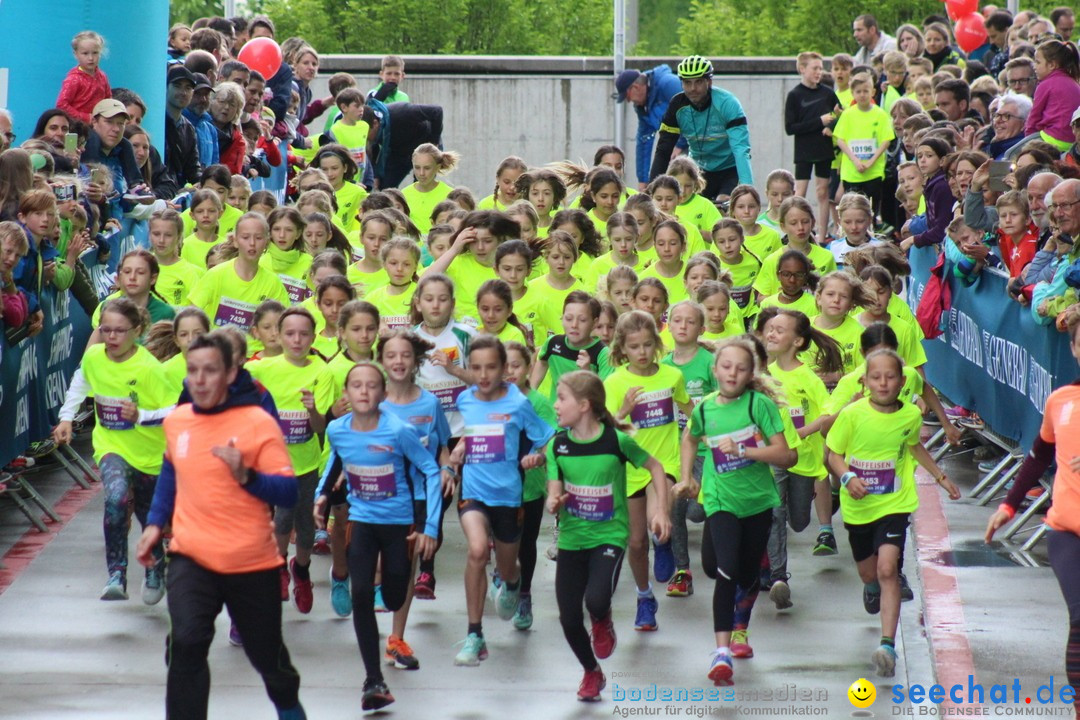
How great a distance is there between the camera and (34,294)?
10.7 meters

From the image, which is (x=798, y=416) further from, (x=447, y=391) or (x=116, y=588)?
(x=116, y=588)

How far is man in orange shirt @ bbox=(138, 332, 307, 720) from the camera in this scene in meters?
6.55

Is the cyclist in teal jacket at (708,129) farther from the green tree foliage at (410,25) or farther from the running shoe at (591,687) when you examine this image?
the green tree foliage at (410,25)

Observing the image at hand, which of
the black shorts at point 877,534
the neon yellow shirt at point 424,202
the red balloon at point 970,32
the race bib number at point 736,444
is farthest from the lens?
the red balloon at point 970,32

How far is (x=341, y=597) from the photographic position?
8750 millimetres

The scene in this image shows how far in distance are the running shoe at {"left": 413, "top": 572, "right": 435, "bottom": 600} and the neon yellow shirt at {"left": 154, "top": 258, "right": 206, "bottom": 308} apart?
11.2 ft

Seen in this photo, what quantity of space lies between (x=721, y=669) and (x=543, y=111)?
1847 cm

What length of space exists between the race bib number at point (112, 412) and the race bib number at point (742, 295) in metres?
4.98

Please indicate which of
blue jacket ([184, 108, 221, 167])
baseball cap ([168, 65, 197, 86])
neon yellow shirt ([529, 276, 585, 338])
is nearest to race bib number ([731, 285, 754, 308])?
neon yellow shirt ([529, 276, 585, 338])

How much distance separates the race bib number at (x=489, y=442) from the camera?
8.34 metres

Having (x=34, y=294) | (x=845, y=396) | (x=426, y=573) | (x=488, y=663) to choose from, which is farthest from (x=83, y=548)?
(x=845, y=396)

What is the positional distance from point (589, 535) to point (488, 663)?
0.98 metres

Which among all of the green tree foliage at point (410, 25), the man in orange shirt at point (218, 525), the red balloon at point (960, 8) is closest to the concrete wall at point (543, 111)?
the red balloon at point (960, 8)

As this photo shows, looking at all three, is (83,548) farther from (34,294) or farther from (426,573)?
(426,573)
